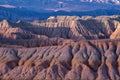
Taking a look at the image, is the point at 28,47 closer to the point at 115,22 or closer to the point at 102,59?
the point at 102,59

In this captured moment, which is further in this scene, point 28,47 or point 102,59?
point 28,47

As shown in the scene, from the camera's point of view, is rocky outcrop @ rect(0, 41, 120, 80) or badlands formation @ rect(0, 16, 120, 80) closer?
rocky outcrop @ rect(0, 41, 120, 80)

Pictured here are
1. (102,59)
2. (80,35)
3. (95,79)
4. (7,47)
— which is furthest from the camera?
(80,35)

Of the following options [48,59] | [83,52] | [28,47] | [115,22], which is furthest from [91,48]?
[115,22]

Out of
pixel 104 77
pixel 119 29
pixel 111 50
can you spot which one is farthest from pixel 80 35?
pixel 104 77

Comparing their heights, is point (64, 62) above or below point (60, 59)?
below

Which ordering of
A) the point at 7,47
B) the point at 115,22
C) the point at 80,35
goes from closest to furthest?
the point at 7,47 → the point at 80,35 → the point at 115,22

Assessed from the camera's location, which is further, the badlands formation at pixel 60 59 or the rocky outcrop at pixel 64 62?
the badlands formation at pixel 60 59

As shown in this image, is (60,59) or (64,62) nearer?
(64,62)
